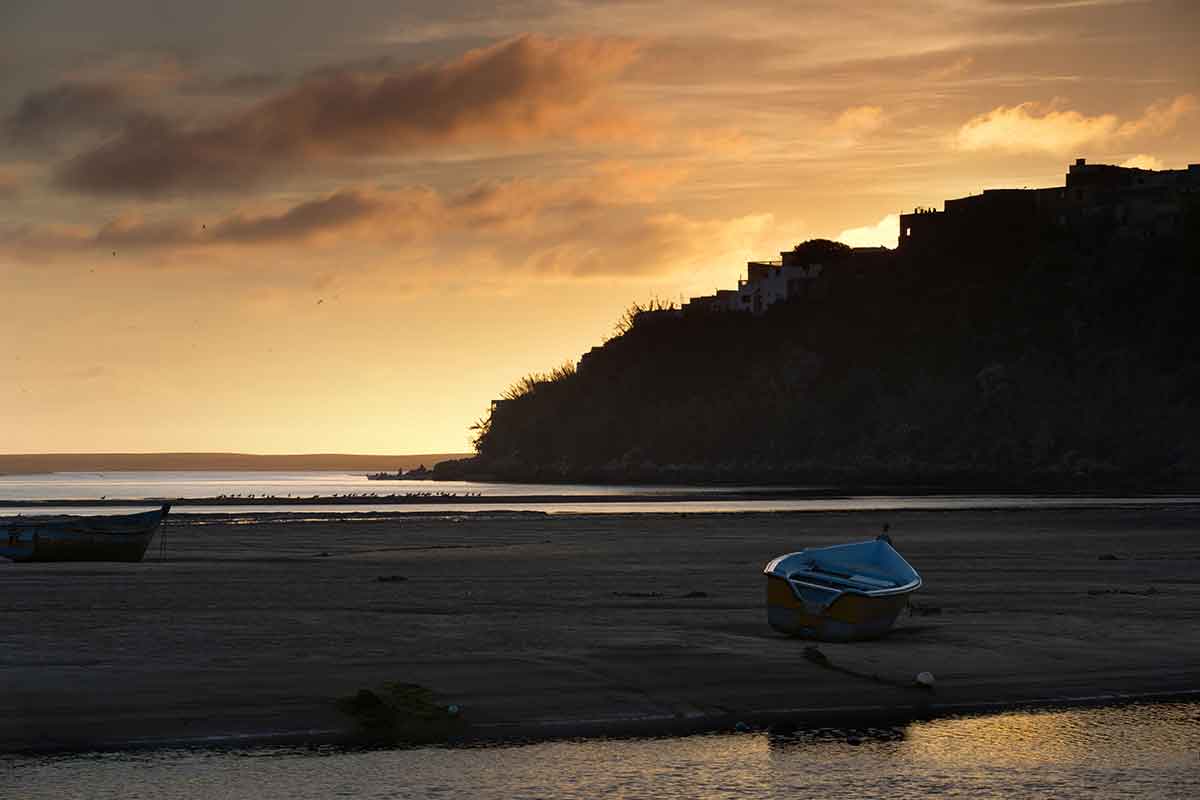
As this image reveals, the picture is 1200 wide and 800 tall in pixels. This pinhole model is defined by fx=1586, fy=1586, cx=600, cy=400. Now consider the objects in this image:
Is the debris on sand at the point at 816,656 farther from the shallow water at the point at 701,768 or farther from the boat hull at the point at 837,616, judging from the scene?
the shallow water at the point at 701,768

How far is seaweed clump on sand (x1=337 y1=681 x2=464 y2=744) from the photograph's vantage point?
877 inches

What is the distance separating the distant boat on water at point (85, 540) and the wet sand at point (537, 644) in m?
1.35

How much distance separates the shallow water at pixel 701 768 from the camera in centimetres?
1934

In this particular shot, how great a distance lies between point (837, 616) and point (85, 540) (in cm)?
2960

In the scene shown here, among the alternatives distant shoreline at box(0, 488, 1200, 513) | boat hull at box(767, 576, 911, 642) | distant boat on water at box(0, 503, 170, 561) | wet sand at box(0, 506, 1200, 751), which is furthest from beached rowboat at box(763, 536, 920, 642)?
distant shoreline at box(0, 488, 1200, 513)

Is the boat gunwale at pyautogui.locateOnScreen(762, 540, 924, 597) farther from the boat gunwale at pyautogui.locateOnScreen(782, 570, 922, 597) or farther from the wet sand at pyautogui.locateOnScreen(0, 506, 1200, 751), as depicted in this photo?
the wet sand at pyautogui.locateOnScreen(0, 506, 1200, 751)

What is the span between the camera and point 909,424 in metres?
197

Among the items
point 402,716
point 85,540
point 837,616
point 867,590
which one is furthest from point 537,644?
point 85,540

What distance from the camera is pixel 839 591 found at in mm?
28656

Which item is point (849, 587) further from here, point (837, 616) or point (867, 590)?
point (837, 616)

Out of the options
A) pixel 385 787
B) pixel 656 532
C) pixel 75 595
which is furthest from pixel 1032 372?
pixel 385 787

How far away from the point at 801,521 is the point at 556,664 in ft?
186

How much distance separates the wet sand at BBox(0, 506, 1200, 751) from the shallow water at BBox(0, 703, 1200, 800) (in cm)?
107

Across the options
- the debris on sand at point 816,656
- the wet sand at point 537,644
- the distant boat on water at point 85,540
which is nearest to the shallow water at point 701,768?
the wet sand at point 537,644
